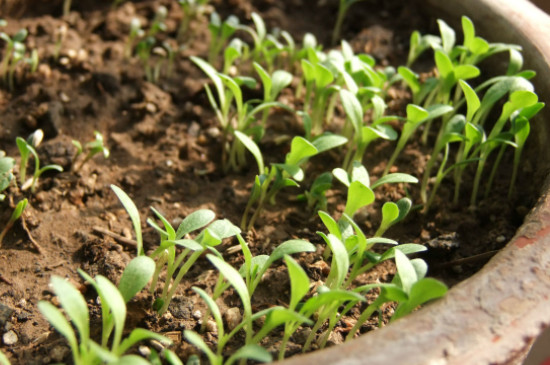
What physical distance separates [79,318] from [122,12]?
1.52 m

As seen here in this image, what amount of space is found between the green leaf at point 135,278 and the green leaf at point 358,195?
1.45ft

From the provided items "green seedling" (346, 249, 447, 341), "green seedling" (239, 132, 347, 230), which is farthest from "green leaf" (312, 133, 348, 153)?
"green seedling" (346, 249, 447, 341)

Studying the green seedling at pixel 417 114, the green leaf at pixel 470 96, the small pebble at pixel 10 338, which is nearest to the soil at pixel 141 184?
the small pebble at pixel 10 338

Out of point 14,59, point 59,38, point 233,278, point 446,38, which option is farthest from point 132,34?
point 233,278

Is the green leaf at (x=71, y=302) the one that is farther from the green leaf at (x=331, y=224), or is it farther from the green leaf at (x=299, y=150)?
the green leaf at (x=299, y=150)

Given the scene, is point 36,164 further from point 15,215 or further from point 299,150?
point 299,150

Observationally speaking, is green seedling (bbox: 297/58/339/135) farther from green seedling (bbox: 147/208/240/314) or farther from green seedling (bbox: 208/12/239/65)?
green seedling (bbox: 147/208/240/314)

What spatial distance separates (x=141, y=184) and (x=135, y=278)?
0.59 metres

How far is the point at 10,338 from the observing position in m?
1.20

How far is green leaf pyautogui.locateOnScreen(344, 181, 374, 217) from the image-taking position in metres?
1.28

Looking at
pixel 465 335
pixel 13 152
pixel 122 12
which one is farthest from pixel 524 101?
pixel 122 12

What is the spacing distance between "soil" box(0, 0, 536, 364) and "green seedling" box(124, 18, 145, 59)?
0.10 ft

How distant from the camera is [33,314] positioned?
1270 millimetres

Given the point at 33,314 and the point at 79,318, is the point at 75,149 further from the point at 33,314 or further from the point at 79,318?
the point at 79,318
